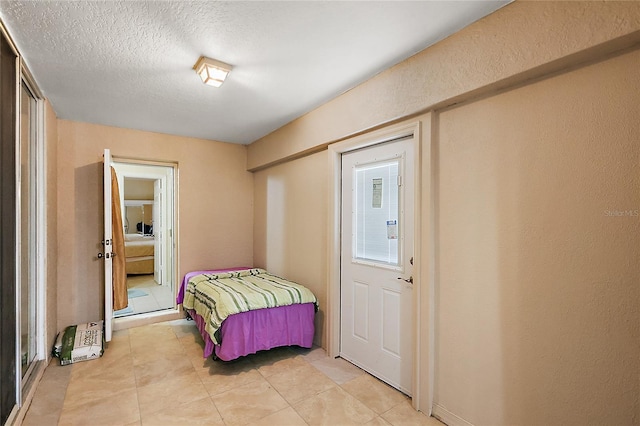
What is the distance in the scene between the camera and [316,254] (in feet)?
10.8

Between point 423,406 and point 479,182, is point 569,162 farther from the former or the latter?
point 423,406

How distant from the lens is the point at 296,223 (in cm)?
362

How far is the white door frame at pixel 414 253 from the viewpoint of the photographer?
2115 millimetres

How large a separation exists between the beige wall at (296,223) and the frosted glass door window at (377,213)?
0.47m

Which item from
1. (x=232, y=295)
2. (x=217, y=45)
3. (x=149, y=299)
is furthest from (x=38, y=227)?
(x=149, y=299)

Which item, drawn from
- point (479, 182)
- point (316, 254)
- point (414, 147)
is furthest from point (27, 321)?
point (479, 182)

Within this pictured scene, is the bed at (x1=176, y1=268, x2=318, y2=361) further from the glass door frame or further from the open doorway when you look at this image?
the open doorway

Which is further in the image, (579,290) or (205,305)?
(205,305)

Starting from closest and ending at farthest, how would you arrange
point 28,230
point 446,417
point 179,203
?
point 446,417 < point 28,230 < point 179,203

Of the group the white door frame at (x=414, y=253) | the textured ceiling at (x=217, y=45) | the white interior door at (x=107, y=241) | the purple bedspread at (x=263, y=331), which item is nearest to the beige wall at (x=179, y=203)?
the white interior door at (x=107, y=241)

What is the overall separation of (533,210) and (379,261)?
124 cm

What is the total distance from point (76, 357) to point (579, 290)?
12.4 ft

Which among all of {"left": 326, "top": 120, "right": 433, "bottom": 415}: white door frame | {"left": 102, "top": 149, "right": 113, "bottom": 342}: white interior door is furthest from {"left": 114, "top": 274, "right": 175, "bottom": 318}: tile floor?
{"left": 326, "top": 120, "right": 433, "bottom": 415}: white door frame

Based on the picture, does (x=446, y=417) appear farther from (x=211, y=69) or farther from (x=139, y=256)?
(x=139, y=256)
